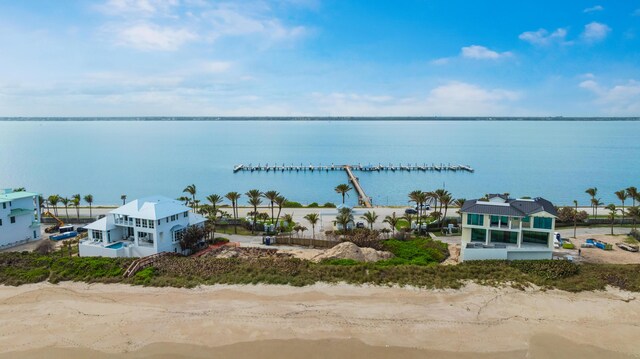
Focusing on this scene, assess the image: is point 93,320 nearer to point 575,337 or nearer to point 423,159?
point 575,337

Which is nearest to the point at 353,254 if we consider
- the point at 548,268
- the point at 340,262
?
the point at 340,262

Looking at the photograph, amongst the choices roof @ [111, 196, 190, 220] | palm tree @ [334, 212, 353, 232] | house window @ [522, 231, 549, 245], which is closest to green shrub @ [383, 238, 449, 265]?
palm tree @ [334, 212, 353, 232]

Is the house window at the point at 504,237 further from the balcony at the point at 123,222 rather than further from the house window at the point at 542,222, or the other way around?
the balcony at the point at 123,222

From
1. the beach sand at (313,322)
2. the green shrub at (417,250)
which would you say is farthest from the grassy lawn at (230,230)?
the beach sand at (313,322)

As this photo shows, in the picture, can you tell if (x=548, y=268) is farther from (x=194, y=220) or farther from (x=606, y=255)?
(x=194, y=220)

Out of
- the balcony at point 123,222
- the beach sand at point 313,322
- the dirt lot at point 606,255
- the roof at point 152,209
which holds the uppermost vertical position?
the roof at point 152,209

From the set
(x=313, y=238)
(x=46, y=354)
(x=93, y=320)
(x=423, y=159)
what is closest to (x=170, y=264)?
(x=93, y=320)
